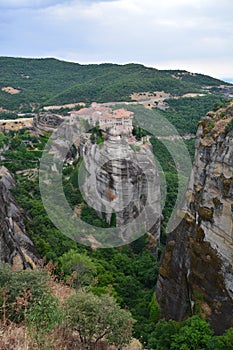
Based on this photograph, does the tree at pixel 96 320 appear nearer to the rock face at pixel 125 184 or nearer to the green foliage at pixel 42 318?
the green foliage at pixel 42 318

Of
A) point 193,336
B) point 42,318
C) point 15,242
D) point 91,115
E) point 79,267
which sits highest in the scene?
point 91,115

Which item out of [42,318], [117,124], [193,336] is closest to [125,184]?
[117,124]

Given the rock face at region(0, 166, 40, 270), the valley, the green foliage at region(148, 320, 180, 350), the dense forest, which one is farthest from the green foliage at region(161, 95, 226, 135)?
the green foliage at region(148, 320, 180, 350)

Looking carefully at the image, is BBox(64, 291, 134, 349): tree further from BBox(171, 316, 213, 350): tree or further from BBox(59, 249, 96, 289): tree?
BBox(59, 249, 96, 289): tree

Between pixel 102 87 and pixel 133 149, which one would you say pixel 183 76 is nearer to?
pixel 102 87

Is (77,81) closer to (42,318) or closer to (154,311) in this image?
(154,311)
